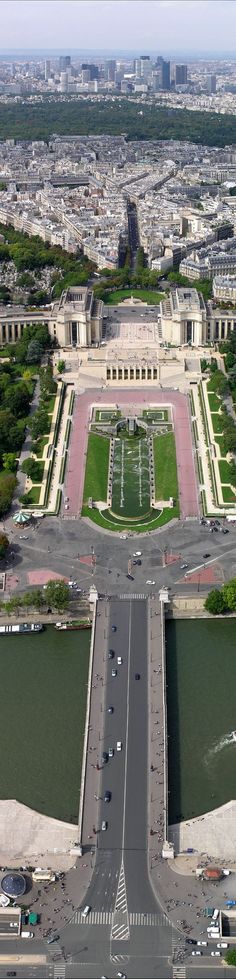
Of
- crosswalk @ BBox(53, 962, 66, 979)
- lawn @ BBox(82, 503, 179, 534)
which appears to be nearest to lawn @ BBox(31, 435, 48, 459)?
lawn @ BBox(82, 503, 179, 534)

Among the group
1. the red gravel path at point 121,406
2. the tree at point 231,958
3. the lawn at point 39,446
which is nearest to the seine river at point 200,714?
the tree at point 231,958

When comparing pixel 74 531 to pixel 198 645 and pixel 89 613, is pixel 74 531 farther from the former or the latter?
pixel 198 645

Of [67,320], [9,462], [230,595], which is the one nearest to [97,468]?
[9,462]

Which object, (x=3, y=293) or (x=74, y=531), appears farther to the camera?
(x=3, y=293)

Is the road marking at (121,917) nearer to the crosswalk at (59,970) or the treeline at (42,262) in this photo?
the crosswalk at (59,970)

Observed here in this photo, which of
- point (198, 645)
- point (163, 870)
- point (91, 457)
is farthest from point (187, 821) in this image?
point (91, 457)

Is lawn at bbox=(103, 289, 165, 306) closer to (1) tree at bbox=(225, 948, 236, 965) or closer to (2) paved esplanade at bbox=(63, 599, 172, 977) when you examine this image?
(2) paved esplanade at bbox=(63, 599, 172, 977)

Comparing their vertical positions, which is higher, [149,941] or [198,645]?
[198,645]
